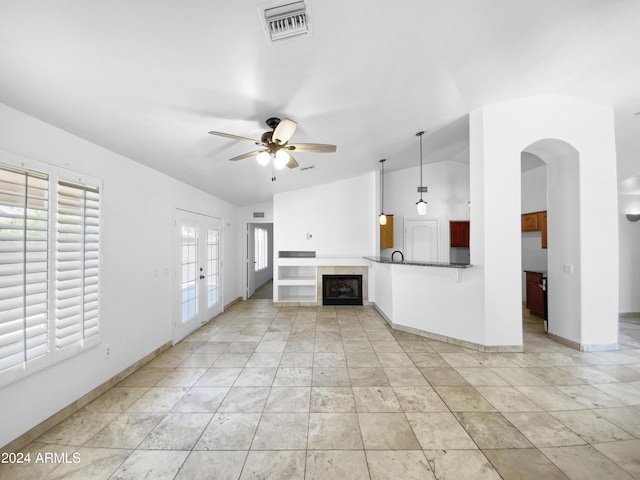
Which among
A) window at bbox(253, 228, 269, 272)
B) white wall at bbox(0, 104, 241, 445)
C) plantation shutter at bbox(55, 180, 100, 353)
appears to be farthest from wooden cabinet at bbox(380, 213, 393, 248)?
plantation shutter at bbox(55, 180, 100, 353)

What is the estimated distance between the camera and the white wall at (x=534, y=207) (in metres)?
5.20

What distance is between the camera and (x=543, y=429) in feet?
6.28

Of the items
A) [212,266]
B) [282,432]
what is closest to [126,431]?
[282,432]

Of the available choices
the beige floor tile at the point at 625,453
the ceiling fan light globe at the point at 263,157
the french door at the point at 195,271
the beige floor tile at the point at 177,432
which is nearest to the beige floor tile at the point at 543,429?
the beige floor tile at the point at 625,453

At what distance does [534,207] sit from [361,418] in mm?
5852

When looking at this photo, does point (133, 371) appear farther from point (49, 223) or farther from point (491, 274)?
point (491, 274)

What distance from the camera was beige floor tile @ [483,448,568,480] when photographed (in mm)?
1531

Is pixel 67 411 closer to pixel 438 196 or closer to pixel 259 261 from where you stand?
pixel 259 261

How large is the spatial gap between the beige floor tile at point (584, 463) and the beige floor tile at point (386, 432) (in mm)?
905

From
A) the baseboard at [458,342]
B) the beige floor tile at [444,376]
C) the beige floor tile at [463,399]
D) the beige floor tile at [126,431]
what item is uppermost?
the baseboard at [458,342]

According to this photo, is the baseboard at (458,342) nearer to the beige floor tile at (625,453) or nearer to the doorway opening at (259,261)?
the beige floor tile at (625,453)

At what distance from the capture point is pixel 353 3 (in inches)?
56.5

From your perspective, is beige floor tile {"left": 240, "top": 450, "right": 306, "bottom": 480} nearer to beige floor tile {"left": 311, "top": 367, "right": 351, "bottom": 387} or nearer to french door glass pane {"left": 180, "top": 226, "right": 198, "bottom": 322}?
beige floor tile {"left": 311, "top": 367, "right": 351, "bottom": 387}

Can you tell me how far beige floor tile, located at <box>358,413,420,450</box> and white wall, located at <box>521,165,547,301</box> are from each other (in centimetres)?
538
